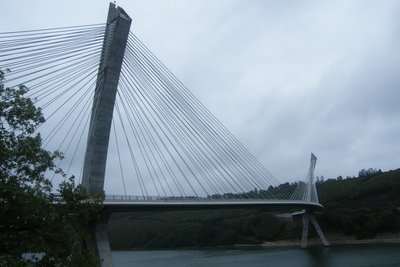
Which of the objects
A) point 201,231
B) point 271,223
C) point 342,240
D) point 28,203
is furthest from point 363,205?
point 28,203

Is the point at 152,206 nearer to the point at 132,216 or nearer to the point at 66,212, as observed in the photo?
the point at 66,212

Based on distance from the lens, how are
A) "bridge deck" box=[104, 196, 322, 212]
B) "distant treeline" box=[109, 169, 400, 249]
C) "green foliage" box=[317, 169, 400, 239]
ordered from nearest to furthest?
"bridge deck" box=[104, 196, 322, 212] → "green foliage" box=[317, 169, 400, 239] → "distant treeline" box=[109, 169, 400, 249]

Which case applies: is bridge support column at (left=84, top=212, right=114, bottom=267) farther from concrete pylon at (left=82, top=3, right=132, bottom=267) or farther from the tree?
the tree

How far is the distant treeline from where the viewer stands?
2761 inches

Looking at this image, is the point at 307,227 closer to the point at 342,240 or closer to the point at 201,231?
the point at 342,240

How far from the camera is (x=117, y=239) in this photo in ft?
303

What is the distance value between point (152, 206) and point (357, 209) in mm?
48411

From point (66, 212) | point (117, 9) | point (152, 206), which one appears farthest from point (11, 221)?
point (152, 206)

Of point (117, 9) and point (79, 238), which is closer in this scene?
point (79, 238)

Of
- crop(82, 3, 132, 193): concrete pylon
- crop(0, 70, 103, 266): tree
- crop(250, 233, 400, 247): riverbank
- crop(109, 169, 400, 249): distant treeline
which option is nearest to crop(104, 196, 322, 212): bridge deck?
crop(82, 3, 132, 193): concrete pylon

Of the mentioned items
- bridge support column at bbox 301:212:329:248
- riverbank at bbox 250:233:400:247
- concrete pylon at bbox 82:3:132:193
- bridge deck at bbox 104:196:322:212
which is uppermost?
concrete pylon at bbox 82:3:132:193

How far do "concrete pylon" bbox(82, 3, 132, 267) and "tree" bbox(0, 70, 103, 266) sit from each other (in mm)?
15162

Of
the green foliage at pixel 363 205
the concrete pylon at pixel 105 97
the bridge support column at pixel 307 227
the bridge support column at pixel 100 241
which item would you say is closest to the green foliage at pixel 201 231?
the green foliage at pixel 363 205

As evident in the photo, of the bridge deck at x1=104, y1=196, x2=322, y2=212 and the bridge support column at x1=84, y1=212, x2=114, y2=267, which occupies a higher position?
the bridge deck at x1=104, y1=196, x2=322, y2=212
